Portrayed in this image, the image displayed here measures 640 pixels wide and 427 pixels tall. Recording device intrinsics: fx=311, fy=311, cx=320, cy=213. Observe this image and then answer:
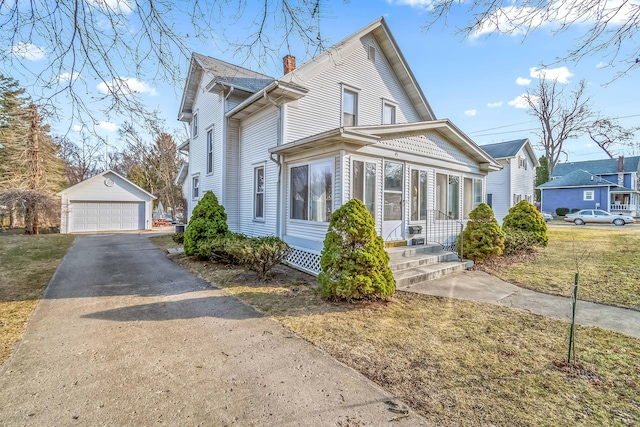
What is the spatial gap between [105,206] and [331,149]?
20201 mm

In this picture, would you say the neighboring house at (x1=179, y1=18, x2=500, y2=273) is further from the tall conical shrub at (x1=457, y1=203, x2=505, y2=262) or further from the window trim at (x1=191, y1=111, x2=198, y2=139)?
the tall conical shrub at (x1=457, y1=203, x2=505, y2=262)

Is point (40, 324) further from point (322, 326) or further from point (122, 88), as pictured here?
point (322, 326)

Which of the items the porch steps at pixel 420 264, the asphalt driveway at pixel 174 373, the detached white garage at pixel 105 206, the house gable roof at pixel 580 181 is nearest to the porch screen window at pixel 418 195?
the porch steps at pixel 420 264

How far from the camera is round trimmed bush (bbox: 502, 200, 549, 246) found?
1154cm

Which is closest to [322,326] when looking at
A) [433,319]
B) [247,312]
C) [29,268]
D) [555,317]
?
[247,312]

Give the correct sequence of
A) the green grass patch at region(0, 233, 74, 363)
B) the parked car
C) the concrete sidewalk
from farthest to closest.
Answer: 1. the parked car
2. the concrete sidewalk
3. the green grass patch at region(0, 233, 74, 363)

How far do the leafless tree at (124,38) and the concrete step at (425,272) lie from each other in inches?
197

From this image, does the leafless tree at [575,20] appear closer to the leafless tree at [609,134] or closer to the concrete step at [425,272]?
the concrete step at [425,272]

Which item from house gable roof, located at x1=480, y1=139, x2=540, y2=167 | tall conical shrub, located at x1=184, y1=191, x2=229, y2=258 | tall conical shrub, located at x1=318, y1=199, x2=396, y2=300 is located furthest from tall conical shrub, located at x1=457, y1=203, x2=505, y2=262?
house gable roof, located at x1=480, y1=139, x2=540, y2=167

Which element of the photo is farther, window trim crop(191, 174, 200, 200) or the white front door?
window trim crop(191, 174, 200, 200)

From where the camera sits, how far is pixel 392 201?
8.90 meters

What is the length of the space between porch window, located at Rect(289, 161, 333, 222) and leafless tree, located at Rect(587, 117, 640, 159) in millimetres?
39153

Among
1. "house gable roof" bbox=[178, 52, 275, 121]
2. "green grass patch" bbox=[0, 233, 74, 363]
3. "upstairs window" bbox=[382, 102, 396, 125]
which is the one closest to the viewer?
"green grass patch" bbox=[0, 233, 74, 363]

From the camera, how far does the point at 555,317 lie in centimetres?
507
